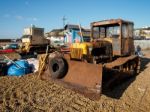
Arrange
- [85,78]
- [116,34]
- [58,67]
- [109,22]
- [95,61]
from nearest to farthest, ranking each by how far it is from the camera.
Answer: [85,78]
[58,67]
[95,61]
[109,22]
[116,34]

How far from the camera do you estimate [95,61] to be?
24.5 ft

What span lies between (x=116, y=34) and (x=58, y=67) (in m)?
3.35

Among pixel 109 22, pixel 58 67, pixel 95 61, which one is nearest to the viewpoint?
pixel 58 67

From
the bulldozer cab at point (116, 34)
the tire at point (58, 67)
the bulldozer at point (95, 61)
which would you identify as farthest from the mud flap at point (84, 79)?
the bulldozer cab at point (116, 34)

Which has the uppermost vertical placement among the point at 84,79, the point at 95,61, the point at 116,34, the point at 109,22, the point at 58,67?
the point at 109,22

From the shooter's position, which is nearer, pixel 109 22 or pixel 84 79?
pixel 84 79

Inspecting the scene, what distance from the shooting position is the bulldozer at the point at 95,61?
604 cm

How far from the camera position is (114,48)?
852 centimetres

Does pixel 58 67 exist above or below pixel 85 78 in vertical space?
above

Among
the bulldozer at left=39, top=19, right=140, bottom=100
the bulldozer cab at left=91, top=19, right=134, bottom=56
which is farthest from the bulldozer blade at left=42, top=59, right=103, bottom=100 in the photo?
the bulldozer cab at left=91, top=19, right=134, bottom=56

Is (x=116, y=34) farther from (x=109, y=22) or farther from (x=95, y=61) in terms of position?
(x=95, y=61)

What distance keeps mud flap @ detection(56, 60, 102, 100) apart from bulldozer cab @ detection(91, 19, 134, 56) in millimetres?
2678

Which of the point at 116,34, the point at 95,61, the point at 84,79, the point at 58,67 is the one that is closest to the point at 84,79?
the point at 84,79

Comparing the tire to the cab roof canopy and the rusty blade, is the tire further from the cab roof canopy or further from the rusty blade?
the cab roof canopy
